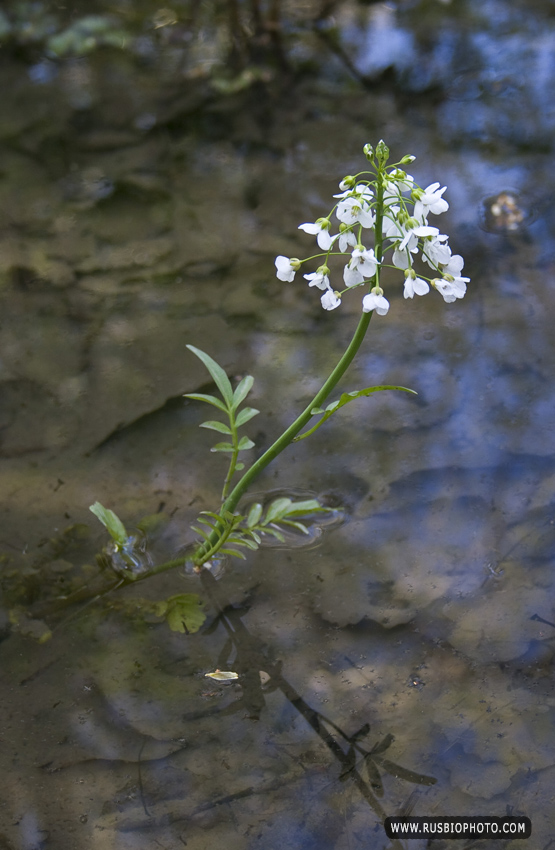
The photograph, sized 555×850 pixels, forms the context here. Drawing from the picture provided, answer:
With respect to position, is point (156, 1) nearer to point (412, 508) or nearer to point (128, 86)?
point (128, 86)

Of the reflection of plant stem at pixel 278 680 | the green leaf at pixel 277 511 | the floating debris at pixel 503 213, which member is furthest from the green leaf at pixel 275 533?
the floating debris at pixel 503 213

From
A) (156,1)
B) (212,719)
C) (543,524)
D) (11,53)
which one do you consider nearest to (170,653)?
(212,719)

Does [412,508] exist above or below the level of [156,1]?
below

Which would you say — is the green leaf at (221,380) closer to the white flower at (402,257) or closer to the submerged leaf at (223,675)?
the white flower at (402,257)

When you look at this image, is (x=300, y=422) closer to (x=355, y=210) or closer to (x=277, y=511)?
(x=277, y=511)

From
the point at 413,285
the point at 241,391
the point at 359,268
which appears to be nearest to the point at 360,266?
the point at 359,268

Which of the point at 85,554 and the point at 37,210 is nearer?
the point at 85,554
